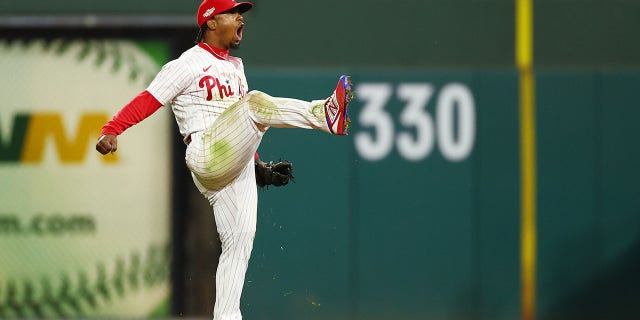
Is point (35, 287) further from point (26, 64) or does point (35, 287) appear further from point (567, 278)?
point (567, 278)

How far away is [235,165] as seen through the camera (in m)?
5.79

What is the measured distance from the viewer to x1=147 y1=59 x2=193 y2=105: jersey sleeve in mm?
5730

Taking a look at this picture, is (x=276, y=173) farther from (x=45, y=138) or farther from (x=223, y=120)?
(x=45, y=138)

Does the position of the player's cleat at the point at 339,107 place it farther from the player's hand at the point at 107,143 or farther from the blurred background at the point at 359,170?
the blurred background at the point at 359,170

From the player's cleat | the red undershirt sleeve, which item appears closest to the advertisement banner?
the red undershirt sleeve

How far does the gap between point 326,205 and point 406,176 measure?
56 centimetres

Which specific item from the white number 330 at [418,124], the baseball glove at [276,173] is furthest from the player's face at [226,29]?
the white number 330 at [418,124]

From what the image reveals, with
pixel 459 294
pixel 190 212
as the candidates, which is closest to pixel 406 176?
pixel 459 294

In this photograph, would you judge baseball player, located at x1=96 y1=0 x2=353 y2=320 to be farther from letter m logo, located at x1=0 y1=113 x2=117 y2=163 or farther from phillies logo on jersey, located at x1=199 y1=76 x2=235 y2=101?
letter m logo, located at x1=0 y1=113 x2=117 y2=163

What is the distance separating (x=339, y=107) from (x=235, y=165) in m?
0.64

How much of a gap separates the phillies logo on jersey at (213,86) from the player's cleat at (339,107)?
0.62 m

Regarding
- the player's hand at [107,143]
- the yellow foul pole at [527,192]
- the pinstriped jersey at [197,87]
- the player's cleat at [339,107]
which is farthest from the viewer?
the yellow foul pole at [527,192]

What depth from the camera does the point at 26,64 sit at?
834cm

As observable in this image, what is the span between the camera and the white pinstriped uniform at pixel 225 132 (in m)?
5.71
